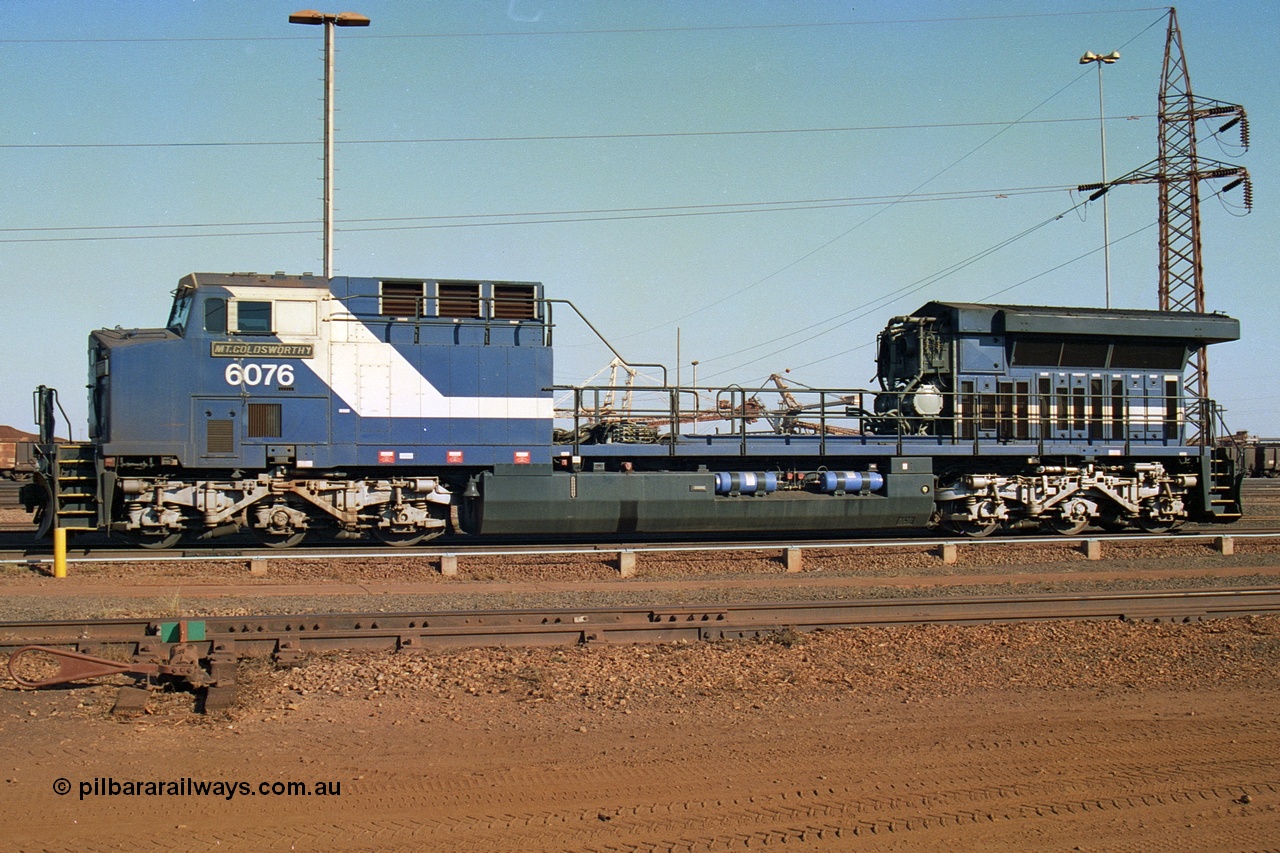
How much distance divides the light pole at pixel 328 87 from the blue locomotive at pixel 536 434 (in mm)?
4030

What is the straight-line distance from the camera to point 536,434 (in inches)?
622

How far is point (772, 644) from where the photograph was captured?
9.05 meters

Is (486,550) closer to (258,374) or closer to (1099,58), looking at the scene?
(258,374)

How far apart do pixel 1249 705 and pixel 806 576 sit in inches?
276

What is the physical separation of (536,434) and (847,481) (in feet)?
18.5

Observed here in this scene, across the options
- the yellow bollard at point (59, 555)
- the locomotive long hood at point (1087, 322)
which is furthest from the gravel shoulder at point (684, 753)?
the locomotive long hood at point (1087, 322)

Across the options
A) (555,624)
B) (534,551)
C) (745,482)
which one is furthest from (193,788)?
(745,482)

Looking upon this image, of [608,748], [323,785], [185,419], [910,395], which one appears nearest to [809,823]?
[608,748]

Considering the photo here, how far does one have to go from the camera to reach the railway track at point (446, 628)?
24.7 ft

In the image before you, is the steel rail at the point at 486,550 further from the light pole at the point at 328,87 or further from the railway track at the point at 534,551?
the light pole at the point at 328,87

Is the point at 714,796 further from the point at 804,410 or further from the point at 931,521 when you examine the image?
the point at 931,521

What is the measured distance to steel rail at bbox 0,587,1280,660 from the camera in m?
8.59

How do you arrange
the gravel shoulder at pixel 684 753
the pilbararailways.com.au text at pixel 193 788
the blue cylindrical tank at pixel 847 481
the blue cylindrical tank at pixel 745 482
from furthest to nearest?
the blue cylindrical tank at pixel 847 481, the blue cylindrical tank at pixel 745 482, the pilbararailways.com.au text at pixel 193 788, the gravel shoulder at pixel 684 753

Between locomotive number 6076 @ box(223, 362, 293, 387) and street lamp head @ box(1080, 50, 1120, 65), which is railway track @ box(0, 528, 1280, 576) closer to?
locomotive number 6076 @ box(223, 362, 293, 387)
